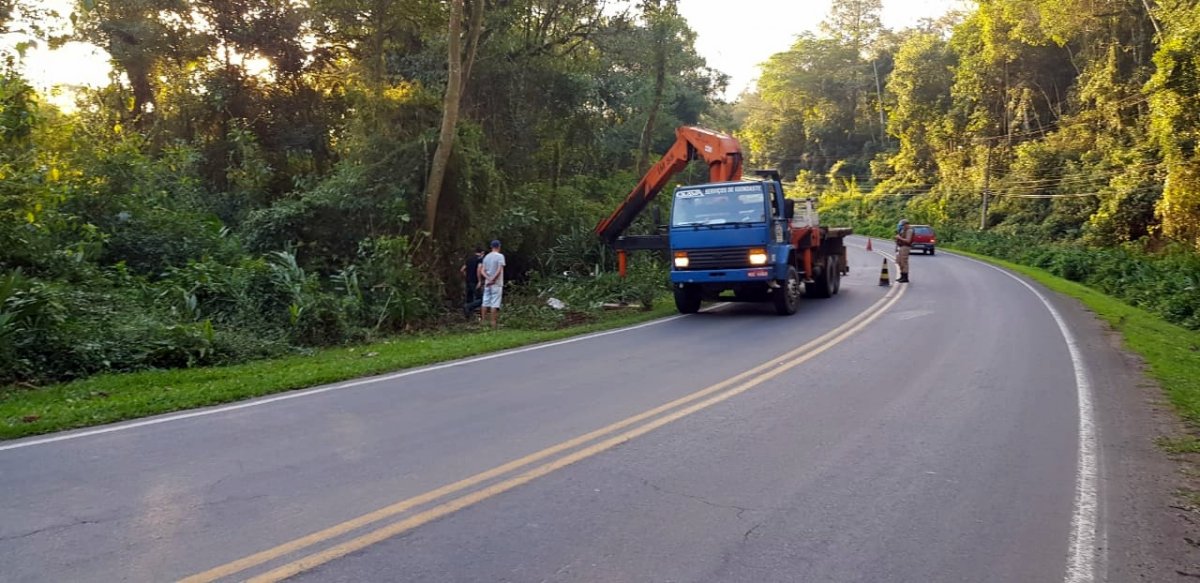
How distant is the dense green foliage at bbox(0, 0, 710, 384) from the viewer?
1160 centimetres

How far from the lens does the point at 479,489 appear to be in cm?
543

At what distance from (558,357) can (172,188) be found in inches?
459

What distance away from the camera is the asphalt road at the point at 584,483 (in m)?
4.30

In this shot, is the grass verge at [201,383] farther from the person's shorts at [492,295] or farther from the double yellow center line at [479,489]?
the double yellow center line at [479,489]

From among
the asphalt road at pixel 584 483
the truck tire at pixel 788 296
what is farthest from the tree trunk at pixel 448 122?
the asphalt road at pixel 584 483

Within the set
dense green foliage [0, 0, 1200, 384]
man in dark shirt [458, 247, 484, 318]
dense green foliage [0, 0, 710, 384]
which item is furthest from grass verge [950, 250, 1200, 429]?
man in dark shirt [458, 247, 484, 318]

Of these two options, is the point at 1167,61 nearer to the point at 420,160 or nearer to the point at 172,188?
the point at 420,160

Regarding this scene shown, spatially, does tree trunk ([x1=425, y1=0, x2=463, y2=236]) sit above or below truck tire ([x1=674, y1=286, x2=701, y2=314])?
above

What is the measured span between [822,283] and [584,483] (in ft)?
52.4

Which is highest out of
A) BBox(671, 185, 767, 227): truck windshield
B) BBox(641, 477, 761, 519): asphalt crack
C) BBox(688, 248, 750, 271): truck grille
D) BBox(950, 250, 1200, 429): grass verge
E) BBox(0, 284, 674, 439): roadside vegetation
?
BBox(671, 185, 767, 227): truck windshield

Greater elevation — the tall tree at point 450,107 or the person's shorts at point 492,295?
the tall tree at point 450,107

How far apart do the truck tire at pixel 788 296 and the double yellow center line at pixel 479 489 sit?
6.46 meters

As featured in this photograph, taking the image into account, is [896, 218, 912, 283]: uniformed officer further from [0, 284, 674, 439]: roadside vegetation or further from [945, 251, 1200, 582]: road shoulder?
[945, 251, 1200, 582]: road shoulder

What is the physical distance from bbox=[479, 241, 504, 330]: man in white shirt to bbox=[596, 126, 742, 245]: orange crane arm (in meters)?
5.45
